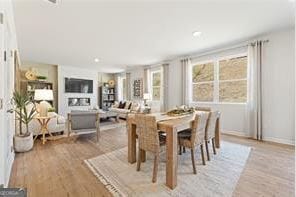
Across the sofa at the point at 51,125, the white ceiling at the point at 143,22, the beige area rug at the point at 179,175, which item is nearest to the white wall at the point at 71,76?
the white ceiling at the point at 143,22

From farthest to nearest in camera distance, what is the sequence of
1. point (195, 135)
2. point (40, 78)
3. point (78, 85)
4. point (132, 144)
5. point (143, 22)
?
1. point (78, 85)
2. point (40, 78)
3. point (143, 22)
4. point (132, 144)
5. point (195, 135)

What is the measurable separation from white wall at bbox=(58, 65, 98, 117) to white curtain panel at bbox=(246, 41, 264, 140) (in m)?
6.86

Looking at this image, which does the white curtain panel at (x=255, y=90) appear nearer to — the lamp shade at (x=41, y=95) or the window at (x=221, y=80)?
the window at (x=221, y=80)

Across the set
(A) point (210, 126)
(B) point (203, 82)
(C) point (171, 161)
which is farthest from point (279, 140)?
(C) point (171, 161)

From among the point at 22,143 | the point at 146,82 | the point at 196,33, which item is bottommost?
the point at 22,143

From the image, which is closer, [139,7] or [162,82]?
[139,7]

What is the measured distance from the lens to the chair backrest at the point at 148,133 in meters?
2.08

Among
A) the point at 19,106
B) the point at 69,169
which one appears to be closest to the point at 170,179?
the point at 69,169

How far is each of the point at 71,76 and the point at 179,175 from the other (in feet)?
23.0

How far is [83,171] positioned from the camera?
93.7 inches

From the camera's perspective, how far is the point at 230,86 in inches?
183

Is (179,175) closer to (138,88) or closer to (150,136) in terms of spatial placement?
(150,136)

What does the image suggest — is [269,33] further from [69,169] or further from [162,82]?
[69,169]

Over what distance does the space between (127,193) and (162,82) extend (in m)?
5.01
